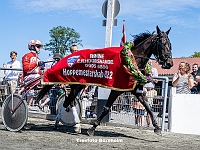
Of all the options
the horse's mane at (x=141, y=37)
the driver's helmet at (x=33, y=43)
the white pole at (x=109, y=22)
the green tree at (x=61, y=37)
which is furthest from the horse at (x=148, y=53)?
the green tree at (x=61, y=37)

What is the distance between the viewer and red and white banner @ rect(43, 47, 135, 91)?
923cm

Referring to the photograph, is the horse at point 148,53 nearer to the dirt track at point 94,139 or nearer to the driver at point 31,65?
the dirt track at point 94,139

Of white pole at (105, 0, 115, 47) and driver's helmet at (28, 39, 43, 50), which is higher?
white pole at (105, 0, 115, 47)

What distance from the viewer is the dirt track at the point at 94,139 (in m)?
8.00

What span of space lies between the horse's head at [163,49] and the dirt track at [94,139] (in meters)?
1.66

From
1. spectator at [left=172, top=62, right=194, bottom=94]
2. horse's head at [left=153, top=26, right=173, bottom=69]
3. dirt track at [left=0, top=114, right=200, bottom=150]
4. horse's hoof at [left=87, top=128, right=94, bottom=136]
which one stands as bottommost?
dirt track at [left=0, top=114, right=200, bottom=150]

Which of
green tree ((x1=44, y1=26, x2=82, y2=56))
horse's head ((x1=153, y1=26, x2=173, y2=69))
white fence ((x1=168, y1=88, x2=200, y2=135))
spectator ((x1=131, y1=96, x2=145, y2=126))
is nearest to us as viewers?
horse's head ((x1=153, y1=26, x2=173, y2=69))

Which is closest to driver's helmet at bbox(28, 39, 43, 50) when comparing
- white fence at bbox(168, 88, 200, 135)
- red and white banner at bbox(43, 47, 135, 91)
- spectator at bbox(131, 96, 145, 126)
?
red and white banner at bbox(43, 47, 135, 91)

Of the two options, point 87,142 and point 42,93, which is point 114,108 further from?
point 87,142

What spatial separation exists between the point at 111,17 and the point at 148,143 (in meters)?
4.44

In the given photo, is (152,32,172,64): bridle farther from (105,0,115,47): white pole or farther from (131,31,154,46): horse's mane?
(105,0,115,47): white pole

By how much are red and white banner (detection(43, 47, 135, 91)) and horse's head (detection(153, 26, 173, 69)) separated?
76 cm

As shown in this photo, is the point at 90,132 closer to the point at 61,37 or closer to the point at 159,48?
the point at 159,48

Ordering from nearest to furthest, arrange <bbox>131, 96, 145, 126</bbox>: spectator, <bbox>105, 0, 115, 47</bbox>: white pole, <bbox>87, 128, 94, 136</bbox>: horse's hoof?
<bbox>87, 128, 94, 136</bbox>: horse's hoof → <bbox>131, 96, 145, 126</bbox>: spectator → <bbox>105, 0, 115, 47</bbox>: white pole
